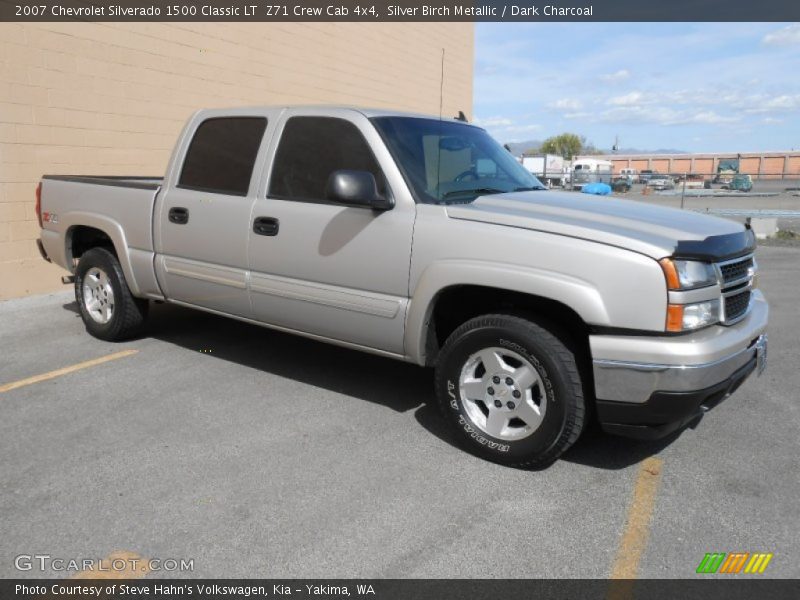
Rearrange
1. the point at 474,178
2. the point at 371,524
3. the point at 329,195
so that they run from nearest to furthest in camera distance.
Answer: the point at 371,524, the point at 329,195, the point at 474,178

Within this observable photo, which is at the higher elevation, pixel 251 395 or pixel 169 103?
pixel 169 103

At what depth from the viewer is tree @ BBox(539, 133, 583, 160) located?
12106 cm

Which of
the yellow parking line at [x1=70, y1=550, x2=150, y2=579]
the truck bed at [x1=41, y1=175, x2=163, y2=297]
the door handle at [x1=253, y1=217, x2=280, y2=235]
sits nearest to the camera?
the yellow parking line at [x1=70, y1=550, x2=150, y2=579]

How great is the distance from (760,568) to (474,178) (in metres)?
2.68

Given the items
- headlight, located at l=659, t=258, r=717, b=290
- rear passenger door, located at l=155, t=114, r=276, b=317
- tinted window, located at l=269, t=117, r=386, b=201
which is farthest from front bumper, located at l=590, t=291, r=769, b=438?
rear passenger door, located at l=155, t=114, r=276, b=317

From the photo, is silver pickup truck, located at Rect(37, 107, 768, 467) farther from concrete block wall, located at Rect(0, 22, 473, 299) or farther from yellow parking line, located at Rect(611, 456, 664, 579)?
concrete block wall, located at Rect(0, 22, 473, 299)

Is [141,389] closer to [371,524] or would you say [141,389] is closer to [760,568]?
[371,524]

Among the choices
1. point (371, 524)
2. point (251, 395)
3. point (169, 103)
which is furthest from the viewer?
point (169, 103)

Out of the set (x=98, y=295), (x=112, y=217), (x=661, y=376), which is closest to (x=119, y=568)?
(x=661, y=376)

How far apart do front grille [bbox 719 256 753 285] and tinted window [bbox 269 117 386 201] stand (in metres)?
1.96

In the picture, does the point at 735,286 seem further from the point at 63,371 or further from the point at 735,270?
the point at 63,371

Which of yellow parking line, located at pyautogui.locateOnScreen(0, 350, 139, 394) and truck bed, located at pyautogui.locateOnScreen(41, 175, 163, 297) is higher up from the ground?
truck bed, located at pyautogui.locateOnScreen(41, 175, 163, 297)

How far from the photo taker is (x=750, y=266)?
148 inches
